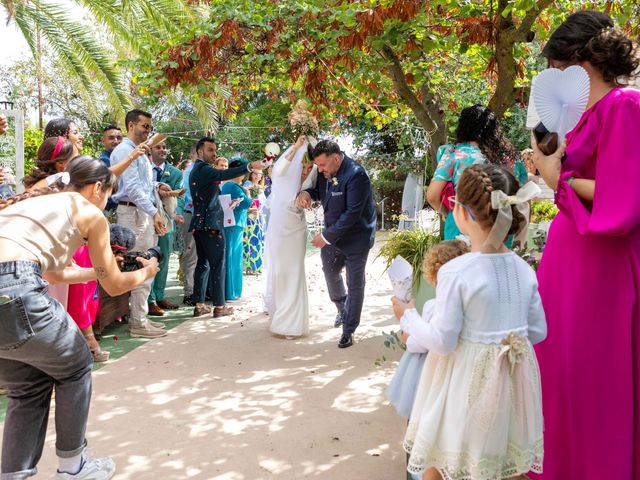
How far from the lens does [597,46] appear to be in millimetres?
2295

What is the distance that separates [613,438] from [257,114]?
23.3 m

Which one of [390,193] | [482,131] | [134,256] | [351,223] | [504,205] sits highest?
[390,193]

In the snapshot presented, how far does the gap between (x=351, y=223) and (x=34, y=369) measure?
130 inches

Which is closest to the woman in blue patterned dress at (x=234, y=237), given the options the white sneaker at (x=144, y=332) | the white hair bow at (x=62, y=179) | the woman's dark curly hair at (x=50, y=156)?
the white sneaker at (x=144, y=332)

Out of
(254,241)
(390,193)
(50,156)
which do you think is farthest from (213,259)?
(390,193)

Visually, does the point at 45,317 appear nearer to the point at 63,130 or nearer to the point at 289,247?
the point at 63,130

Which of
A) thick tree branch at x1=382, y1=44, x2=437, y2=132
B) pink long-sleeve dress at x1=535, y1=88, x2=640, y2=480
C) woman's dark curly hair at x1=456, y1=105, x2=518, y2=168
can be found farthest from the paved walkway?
thick tree branch at x1=382, y1=44, x2=437, y2=132

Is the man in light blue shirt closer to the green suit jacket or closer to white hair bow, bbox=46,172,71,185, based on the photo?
the green suit jacket

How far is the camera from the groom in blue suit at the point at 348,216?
217 inches

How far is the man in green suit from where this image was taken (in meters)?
7.09

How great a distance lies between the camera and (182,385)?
462 centimetres

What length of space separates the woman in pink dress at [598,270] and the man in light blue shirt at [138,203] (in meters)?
4.36

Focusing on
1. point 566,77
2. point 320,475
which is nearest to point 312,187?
point 320,475

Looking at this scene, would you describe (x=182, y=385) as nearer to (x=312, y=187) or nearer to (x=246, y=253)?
(x=312, y=187)
